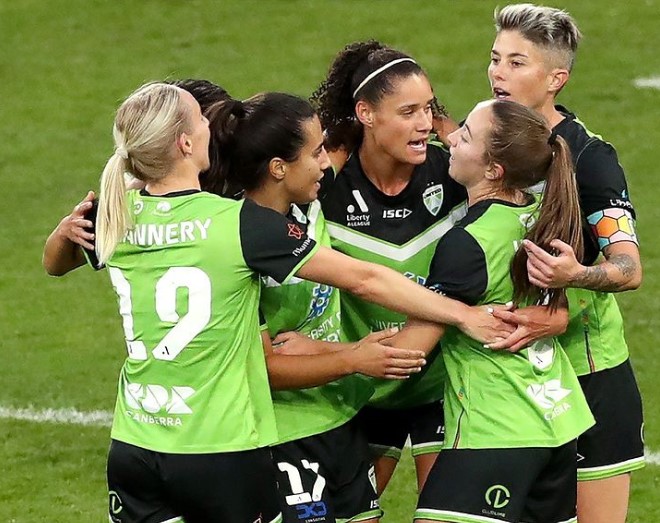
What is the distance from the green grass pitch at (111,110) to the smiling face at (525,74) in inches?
91.2

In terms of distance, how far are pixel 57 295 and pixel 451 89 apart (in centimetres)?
522

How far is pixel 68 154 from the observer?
12.9 m

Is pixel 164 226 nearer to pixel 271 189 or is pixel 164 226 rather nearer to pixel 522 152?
pixel 271 189

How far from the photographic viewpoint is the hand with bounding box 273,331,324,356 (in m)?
5.17

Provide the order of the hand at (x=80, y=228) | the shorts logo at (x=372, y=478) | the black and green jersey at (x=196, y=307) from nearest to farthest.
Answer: the black and green jersey at (x=196, y=307)
the hand at (x=80, y=228)
the shorts logo at (x=372, y=478)

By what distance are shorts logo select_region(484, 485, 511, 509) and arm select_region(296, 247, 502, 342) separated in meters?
0.49

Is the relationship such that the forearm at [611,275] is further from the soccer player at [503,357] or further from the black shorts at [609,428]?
the black shorts at [609,428]

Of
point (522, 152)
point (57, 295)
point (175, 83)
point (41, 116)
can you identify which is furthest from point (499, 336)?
point (41, 116)

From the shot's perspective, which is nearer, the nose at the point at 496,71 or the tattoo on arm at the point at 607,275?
the tattoo on arm at the point at 607,275

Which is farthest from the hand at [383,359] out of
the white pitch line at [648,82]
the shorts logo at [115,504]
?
the white pitch line at [648,82]

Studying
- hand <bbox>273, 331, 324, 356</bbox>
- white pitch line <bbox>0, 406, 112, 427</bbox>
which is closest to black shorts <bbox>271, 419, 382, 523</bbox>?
hand <bbox>273, 331, 324, 356</bbox>

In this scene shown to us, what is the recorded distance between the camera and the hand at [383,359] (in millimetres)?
4969

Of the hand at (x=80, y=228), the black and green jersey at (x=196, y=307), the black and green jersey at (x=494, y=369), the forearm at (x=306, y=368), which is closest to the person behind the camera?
the black and green jersey at (x=196, y=307)

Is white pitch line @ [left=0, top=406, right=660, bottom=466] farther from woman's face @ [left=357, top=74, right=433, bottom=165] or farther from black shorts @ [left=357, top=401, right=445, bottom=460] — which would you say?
woman's face @ [left=357, top=74, right=433, bottom=165]
